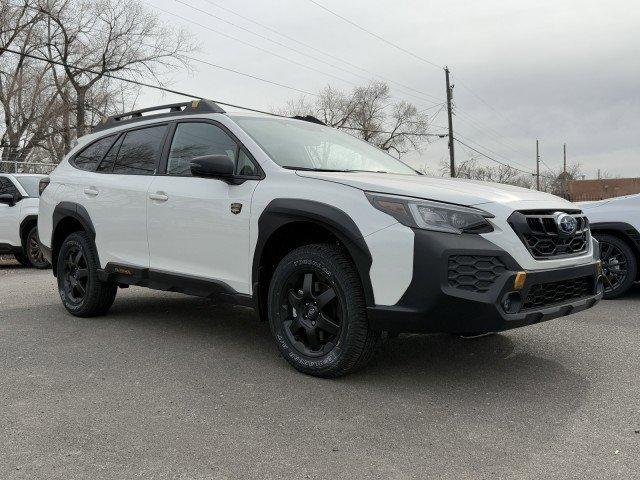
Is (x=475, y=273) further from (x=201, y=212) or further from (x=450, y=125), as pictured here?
(x=450, y=125)

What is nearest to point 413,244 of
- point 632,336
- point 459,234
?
point 459,234

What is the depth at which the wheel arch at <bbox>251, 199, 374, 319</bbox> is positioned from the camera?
3473mm

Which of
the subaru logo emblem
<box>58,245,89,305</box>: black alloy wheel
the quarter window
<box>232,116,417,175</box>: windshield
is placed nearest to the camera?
the subaru logo emblem

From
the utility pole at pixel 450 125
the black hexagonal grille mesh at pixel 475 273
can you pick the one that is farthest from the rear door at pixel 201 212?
the utility pole at pixel 450 125

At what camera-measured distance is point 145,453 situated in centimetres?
277

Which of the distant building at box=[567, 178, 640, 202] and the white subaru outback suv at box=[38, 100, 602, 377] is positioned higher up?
the distant building at box=[567, 178, 640, 202]

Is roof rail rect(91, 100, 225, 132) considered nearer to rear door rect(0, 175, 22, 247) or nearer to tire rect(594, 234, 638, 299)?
tire rect(594, 234, 638, 299)

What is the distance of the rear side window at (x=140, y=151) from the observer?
5.04 metres

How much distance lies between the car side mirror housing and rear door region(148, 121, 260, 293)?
171 mm

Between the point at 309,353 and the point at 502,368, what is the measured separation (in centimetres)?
132

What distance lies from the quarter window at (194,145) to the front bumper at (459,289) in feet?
5.89

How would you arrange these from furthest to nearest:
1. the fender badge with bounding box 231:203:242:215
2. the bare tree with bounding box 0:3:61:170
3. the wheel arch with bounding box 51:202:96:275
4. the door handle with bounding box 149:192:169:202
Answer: the bare tree with bounding box 0:3:61:170, the wheel arch with bounding box 51:202:96:275, the door handle with bounding box 149:192:169:202, the fender badge with bounding box 231:203:242:215

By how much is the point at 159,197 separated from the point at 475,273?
103 inches

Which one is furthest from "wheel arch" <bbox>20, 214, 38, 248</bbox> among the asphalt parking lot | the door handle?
the door handle
